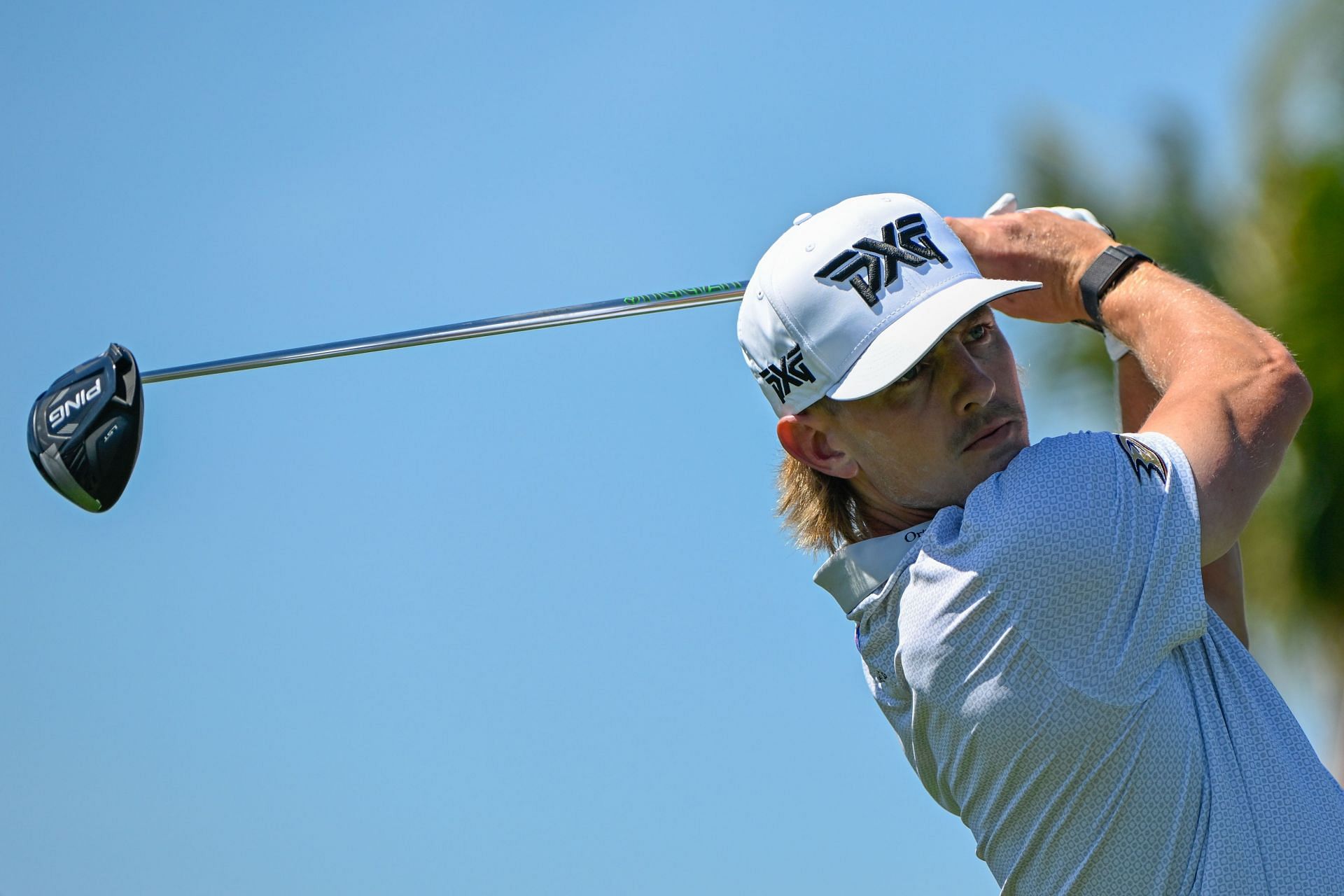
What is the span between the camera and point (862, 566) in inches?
110

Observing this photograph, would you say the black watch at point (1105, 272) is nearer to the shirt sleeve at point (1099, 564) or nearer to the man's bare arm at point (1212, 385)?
the man's bare arm at point (1212, 385)

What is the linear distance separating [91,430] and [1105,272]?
255 centimetres

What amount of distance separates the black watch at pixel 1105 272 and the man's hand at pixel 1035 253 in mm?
73

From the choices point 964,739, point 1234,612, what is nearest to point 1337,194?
point 1234,612

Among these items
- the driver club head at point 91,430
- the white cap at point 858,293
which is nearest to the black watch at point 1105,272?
the white cap at point 858,293

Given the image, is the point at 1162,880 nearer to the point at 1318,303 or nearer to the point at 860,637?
the point at 860,637

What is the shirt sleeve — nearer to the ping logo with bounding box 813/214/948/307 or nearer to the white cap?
the white cap

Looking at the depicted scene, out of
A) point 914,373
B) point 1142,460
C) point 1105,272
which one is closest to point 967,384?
point 914,373

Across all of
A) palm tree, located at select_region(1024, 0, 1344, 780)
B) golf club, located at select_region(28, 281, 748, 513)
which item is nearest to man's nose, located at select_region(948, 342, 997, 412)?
golf club, located at select_region(28, 281, 748, 513)

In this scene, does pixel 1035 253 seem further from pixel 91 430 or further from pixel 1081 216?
pixel 91 430

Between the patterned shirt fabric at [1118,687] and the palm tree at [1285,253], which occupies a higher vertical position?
the palm tree at [1285,253]

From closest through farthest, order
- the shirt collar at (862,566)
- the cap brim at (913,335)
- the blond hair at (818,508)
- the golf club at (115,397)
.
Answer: the cap brim at (913,335) → the shirt collar at (862,566) → the blond hair at (818,508) → the golf club at (115,397)

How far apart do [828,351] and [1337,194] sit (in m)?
9.90

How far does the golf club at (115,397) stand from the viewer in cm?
387
